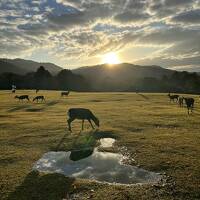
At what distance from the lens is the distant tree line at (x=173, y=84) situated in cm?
14912

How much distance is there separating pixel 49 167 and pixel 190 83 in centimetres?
14332

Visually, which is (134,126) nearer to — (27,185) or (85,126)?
(85,126)

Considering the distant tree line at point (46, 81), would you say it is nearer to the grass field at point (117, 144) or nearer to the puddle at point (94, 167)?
the grass field at point (117, 144)

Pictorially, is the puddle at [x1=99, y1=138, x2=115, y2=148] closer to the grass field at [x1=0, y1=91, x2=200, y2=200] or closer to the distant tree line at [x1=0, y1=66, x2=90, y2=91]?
the grass field at [x1=0, y1=91, x2=200, y2=200]

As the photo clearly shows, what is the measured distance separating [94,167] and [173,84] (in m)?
159

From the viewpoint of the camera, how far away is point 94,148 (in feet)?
75.6

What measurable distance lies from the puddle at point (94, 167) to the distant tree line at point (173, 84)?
127m

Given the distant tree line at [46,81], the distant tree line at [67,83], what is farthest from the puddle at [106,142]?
the distant tree line at [46,81]

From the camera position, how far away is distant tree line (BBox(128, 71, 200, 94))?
149 metres

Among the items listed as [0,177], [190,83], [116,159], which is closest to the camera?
[0,177]

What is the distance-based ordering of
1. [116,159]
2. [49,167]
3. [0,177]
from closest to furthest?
[0,177], [49,167], [116,159]

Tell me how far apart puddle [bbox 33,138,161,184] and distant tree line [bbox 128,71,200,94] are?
126938mm

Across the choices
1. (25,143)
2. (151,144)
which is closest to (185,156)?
(151,144)

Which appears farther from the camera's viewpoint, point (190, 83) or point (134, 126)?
point (190, 83)
